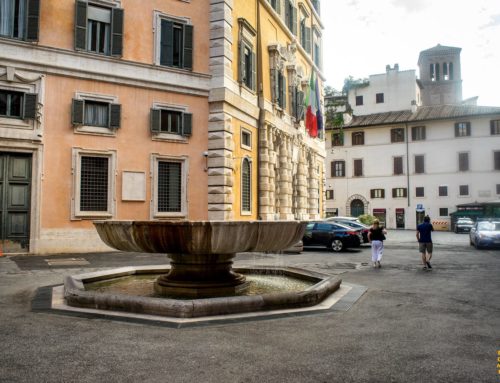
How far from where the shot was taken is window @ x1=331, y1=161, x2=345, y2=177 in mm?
54156

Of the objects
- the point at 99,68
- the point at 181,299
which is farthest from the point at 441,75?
the point at 181,299

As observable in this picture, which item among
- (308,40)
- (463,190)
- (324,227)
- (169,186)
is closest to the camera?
(169,186)

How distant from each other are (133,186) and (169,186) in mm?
1573

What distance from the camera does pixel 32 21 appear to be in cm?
1620

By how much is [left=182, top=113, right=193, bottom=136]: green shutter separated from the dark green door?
604cm

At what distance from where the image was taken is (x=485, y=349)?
189 inches

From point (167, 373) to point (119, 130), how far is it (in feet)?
49.5

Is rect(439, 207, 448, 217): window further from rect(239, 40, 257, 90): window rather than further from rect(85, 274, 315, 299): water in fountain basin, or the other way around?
rect(85, 274, 315, 299): water in fountain basin

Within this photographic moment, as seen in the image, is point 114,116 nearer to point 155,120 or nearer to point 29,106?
point 155,120

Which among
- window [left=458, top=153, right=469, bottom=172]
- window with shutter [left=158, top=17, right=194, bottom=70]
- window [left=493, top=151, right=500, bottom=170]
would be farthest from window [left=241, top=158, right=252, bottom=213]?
window [left=493, top=151, right=500, bottom=170]

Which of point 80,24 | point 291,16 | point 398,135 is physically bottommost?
point 80,24

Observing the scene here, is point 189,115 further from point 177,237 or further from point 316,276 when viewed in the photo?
point 177,237

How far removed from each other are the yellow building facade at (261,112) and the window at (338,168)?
65.8 ft

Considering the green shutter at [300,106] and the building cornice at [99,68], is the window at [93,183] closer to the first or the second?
the building cornice at [99,68]
